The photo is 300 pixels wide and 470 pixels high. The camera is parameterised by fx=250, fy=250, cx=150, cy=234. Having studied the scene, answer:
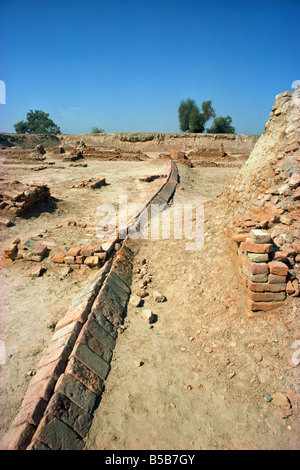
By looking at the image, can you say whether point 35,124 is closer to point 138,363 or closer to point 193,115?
point 193,115

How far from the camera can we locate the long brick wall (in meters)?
1.85

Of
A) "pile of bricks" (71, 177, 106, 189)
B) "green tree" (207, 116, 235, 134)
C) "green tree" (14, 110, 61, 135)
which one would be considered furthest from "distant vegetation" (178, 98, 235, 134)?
"pile of bricks" (71, 177, 106, 189)

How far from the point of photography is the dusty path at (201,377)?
2.06m

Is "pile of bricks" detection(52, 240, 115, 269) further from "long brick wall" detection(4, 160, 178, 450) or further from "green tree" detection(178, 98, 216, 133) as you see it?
"green tree" detection(178, 98, 216, 133)

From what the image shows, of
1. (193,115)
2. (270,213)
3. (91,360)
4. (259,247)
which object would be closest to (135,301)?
(91,360)

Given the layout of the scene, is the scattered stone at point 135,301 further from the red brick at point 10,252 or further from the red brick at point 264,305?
the red brick at point 10,252

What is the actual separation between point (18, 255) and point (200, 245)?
3.35 metres

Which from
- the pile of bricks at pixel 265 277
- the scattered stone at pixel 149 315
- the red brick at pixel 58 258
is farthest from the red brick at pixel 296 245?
the red brick at pixel 58 258

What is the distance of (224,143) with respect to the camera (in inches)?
992

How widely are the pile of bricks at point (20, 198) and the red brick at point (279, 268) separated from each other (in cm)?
587

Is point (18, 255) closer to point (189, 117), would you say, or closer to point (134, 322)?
point (134, 322)

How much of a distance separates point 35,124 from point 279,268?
53757 mm

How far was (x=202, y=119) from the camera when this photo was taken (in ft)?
120
